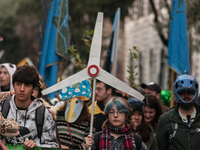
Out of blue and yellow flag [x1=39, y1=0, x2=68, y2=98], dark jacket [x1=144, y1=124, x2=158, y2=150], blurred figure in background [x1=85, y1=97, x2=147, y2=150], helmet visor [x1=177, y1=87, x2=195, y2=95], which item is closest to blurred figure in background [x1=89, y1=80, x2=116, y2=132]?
dark jacket [x1=144, y1=124, x2=158, y2=150]

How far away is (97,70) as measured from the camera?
478 cm

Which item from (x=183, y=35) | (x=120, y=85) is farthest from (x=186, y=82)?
(x=183, y=35)

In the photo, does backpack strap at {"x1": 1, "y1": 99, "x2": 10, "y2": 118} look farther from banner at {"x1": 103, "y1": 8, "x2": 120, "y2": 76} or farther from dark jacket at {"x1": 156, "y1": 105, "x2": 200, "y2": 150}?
banner at {"x1": 103, "y1": 8, "x2": 120, "y2": 76}

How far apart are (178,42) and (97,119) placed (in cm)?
298

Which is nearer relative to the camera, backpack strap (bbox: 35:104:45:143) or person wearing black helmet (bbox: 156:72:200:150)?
backpack strap (bbox: 35:104:45:143)

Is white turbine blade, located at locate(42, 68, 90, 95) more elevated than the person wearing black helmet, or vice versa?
white turbine blade, located at locate(42, 68, 90, 95)

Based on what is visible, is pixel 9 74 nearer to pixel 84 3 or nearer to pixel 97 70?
pixel 97 70

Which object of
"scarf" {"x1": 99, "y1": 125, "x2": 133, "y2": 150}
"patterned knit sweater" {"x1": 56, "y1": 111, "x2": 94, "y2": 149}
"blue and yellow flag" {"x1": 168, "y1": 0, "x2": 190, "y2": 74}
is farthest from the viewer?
"blue and yellow flag" {"x1": 168, "y1": 0, "x2": 190, "y2": 74}

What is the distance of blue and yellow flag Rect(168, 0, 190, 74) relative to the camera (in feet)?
28.1

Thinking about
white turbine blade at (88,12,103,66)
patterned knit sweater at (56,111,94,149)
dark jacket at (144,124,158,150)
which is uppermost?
white turbine blade at (88,12,103,66)

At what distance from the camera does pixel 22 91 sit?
4.48 m

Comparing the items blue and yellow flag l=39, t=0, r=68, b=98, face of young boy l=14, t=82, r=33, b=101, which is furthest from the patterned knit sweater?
blue and yellow flag l=39, t=0, r=68, b=98

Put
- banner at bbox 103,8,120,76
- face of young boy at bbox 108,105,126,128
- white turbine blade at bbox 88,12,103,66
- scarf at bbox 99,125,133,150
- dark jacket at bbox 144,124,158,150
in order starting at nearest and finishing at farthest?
scarf at bbox 99,125,133,150 < face of young boy at bbox 108,105,126,128 < white turbine blade at bbox 88,12,103,66 < dark jacket at bbox 144,124,158,150 < banner at bbox 103,8,120,76

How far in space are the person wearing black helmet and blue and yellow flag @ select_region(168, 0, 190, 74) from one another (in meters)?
3.28
